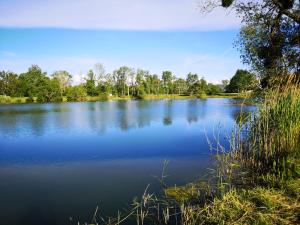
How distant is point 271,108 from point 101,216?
17.4ft

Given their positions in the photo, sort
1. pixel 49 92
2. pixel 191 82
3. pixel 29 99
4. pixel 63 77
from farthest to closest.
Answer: pixel 191 82 → pixel 63 77 → pixel 49 92 → pixel 29 99

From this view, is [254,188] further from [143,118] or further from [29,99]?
[29,99]

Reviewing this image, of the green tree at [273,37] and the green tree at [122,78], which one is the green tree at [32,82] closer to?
the green tree at [122,78]

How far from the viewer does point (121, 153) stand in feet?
45.8

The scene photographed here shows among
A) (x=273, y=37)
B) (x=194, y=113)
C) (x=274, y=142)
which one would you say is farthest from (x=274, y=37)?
(x=194, y=113)

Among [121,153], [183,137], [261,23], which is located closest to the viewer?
[261,23]

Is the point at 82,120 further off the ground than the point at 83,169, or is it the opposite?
the point at 82,120

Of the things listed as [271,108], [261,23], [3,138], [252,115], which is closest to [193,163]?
[252,115]

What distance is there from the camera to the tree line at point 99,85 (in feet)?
265

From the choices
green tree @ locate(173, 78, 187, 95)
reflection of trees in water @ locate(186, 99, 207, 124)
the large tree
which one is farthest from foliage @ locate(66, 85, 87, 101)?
the large tree

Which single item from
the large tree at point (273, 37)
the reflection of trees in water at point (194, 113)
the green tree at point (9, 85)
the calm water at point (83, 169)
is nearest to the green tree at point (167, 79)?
the green tree at point (9, 85)

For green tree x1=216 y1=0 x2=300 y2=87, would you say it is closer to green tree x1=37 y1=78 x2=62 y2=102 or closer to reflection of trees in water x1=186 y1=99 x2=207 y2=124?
reflection of trees in water x1=186 y1=99 x2=207 y2=124

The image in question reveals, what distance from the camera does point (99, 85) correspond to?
307 ft

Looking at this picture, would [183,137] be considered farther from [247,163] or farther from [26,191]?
[26,191]
